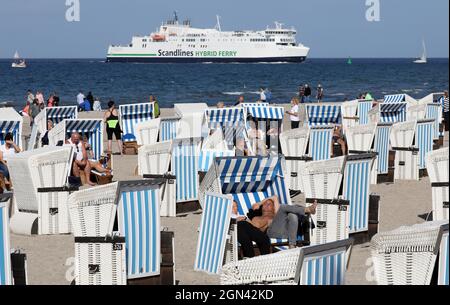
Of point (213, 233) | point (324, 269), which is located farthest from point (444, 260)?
point (213, 233)

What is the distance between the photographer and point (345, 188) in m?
7.70

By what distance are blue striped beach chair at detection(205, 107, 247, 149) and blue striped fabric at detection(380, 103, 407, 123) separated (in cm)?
288

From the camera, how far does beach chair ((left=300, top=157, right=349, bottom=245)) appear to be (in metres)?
7.63

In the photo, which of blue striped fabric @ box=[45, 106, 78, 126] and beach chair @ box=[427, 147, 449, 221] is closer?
beach chair @ box=[427, 147, 449, 221]

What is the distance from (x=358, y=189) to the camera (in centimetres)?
785

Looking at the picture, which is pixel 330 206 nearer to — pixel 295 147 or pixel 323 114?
pixel 295 147

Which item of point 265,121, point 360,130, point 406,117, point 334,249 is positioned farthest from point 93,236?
point 406,117

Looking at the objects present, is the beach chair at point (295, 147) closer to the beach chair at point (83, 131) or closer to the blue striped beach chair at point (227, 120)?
the beach chair at point (83, 131)

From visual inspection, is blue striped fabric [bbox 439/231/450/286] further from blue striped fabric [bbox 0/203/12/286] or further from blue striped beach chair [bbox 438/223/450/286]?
blue striped fabric [bbox 0/203/12/286]

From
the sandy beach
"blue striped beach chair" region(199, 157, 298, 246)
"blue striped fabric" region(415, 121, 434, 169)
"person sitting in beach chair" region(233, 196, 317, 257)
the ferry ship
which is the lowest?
the sandy beach

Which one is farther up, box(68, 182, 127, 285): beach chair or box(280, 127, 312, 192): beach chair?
box(280, 127, 312, 192): beach chair

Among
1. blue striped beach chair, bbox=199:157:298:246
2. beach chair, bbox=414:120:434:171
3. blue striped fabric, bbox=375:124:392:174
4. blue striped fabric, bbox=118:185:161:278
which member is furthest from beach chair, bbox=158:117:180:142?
blue striped fabric, bbox=118:185:161:278

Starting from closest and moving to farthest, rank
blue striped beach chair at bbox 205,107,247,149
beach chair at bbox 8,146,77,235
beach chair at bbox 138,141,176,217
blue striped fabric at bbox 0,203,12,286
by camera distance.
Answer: blue striped fabric at bbox 0,203,12,286
beach chair at bbox 8,146,77,235
beach chair at bbox 138,141,176,217
blue striped beach chair at bbox 205,107,247,149
